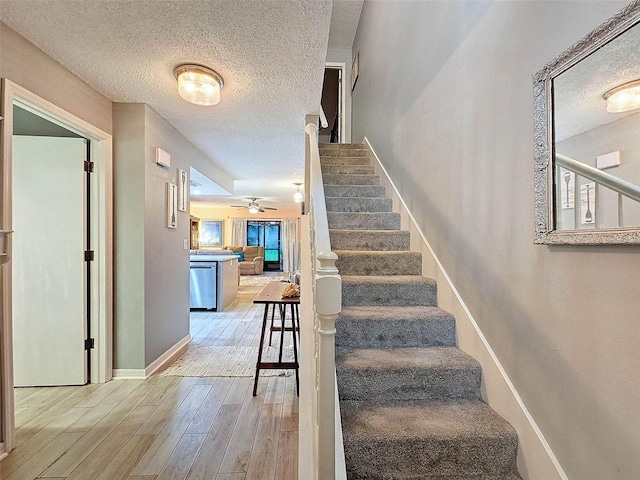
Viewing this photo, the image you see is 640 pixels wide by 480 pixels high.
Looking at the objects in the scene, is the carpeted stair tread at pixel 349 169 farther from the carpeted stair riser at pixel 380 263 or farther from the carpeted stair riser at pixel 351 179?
the carpeted stair riser at pixel 380 263

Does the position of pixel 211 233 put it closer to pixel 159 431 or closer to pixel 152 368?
pixel 152 368

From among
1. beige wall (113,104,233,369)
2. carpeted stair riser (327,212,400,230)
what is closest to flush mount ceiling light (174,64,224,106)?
beige wall (113,104,233,369)

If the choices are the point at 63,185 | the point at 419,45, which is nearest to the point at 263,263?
the point at 63,185

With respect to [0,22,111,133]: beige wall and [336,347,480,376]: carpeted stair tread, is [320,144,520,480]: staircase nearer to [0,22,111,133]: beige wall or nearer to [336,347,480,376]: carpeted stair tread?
[336,347,480,376]: carpeted stair tread

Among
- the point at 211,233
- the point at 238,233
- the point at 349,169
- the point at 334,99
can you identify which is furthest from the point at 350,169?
the point at 211,233

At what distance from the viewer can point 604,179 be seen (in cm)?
97

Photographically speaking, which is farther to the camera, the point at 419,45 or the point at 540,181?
the point at 419,45

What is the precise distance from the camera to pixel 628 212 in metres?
0.90

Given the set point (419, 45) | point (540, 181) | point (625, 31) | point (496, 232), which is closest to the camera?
point (625, 31)

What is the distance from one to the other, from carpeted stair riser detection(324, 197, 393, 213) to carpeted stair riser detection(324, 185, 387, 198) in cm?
20

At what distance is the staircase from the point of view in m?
1.30

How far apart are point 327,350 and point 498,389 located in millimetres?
1028

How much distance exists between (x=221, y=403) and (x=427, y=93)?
2791mm

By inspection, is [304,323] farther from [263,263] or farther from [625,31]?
[263,263]
